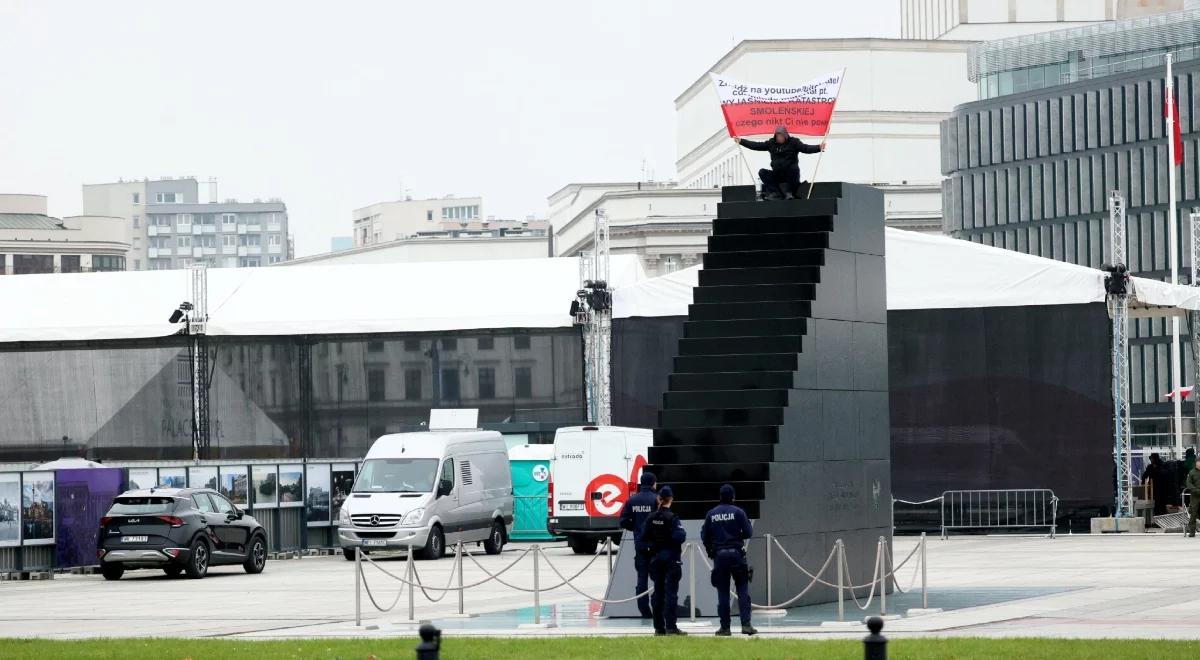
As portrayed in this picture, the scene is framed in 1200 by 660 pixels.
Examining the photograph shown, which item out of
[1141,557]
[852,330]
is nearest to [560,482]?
[1141,557]

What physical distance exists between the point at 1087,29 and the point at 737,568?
102 m

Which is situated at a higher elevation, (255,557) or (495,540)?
(255,557)

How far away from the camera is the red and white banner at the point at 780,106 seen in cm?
3012

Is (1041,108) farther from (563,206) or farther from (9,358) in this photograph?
(9,358)

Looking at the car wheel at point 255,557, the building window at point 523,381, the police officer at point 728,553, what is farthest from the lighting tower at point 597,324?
the police officer at point 728,553

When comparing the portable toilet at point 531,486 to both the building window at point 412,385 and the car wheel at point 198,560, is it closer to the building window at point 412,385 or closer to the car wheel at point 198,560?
the building window at point 412,385

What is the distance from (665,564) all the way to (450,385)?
91.3ft

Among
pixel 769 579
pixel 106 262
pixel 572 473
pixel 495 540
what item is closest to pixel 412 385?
pixel 495 540

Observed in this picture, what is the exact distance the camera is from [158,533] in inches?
1222

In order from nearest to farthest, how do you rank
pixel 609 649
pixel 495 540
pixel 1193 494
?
pixel 609 649
pixel 495 540
pixel 1193 494

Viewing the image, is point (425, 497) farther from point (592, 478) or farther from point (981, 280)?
point (981, 280)

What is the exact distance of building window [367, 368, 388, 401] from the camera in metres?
47.4

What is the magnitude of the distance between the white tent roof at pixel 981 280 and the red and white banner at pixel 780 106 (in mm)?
12319

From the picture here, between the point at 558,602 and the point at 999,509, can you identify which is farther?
the point at 999,509
